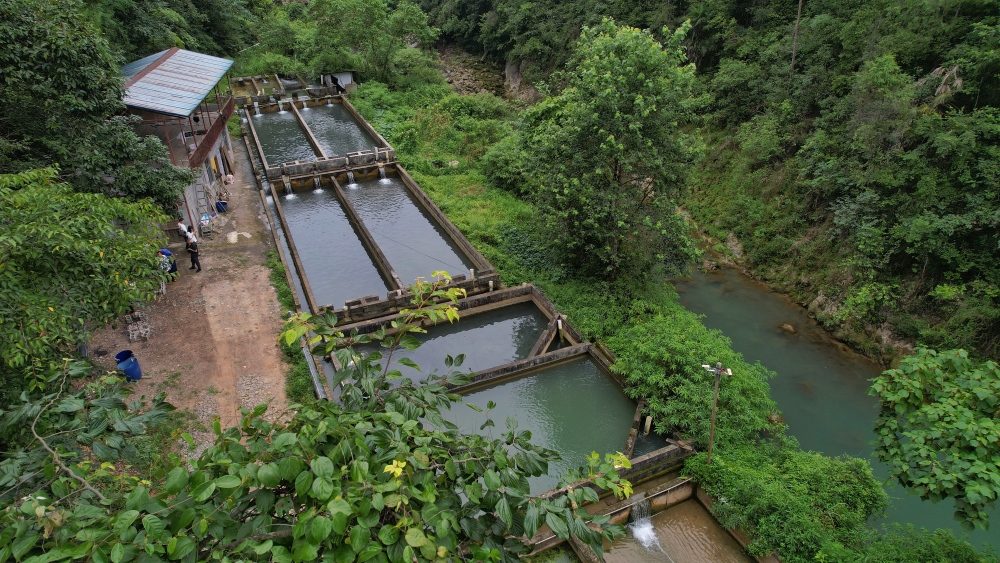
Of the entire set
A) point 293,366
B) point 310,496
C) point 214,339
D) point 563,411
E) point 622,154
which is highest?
point 622,154

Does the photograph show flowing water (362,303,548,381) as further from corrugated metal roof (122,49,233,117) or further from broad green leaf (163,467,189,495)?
broad green leaf (163,467,189,495)

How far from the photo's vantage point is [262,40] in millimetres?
39594

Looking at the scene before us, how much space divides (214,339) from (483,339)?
22.7 feet

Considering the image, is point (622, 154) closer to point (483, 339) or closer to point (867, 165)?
point (483, 339)

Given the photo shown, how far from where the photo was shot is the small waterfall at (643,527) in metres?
10.0

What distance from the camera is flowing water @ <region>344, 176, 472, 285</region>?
18.6 m

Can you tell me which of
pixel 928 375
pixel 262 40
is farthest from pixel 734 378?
pixel 262 40

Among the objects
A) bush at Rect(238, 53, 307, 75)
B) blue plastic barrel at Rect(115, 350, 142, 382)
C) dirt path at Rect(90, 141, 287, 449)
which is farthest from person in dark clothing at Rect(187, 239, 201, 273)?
bush at Rect(238, 53, 307, 75)

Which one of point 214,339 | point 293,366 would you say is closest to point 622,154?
point 293,366

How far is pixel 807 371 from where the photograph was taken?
578 inches

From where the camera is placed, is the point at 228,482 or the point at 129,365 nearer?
the point at 228,482

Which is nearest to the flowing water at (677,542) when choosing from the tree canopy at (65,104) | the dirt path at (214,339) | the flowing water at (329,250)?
the dirt path at (214,339)

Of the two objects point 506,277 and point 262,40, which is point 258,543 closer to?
point 506,277

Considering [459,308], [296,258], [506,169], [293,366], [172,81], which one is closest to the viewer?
[293,366]
